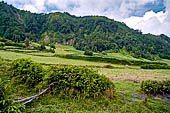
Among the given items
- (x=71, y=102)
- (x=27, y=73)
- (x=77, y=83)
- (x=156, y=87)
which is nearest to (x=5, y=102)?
(x=71, y=102)

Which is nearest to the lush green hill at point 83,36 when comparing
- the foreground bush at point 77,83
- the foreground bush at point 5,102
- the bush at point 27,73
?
the bush at point 27,73

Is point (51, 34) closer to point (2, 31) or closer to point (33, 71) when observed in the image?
point (2, 31)

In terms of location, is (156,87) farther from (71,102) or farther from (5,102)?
(5,102)

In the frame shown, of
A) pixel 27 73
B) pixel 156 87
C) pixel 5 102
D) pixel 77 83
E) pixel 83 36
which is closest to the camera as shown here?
pixel 5 102

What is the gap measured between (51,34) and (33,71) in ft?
553

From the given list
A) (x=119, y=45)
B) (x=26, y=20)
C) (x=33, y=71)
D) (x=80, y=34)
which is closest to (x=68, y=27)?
(x=80, y=34)

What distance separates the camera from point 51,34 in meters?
166

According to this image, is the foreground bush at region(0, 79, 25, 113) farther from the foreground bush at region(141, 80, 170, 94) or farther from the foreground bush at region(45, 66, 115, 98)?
the foreground bush at region(141, 80, 170, 94)

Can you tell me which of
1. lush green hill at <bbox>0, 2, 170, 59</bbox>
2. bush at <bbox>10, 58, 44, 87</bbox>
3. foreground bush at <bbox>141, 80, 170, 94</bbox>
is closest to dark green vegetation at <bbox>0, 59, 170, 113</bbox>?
bush at <bbox>10, 58, 44, 87</bbox>

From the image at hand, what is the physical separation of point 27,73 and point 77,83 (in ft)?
Result: 11.5

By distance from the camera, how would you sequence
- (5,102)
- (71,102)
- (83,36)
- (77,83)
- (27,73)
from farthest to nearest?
(83,36) < (27,73) < (77,83) < (71,102) < (5,102)

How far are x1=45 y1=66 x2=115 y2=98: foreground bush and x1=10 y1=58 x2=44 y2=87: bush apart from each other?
2.69ft

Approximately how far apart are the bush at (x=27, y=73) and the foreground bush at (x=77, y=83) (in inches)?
32.3

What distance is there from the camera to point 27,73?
7.40 m
